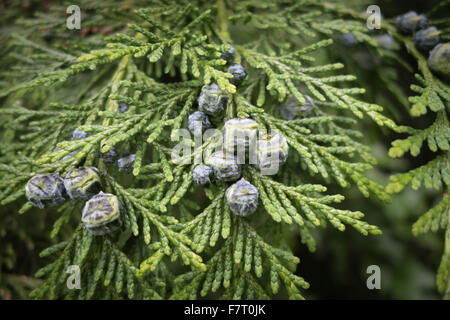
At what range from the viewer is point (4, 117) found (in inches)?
87.9

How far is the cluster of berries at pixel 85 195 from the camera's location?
1.34 m

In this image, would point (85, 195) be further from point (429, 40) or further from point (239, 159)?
point (429, 40)

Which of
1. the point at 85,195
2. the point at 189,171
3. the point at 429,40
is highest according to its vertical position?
the point at 429,40

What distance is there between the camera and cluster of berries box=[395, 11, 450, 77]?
1.75 meters

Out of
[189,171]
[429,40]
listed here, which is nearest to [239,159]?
[189,171]

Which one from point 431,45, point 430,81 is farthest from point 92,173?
point 431,45

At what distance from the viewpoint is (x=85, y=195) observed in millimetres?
1396

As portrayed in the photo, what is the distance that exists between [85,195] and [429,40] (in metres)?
2.18

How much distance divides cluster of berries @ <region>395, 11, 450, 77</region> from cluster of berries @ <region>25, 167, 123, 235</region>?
1.94 metres

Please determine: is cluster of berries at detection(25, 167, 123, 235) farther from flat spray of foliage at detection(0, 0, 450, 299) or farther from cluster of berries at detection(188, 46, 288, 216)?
cluster of berries at detection(188, 46, 288, 216)

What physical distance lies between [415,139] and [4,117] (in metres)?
2.66

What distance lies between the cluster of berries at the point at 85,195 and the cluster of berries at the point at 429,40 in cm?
194

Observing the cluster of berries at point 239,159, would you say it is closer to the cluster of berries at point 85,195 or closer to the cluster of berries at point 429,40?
the cluster of berries at point 85,195

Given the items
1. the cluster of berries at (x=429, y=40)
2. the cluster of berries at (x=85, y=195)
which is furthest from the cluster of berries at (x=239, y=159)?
the cluster of berries at (x=429, y=40)
